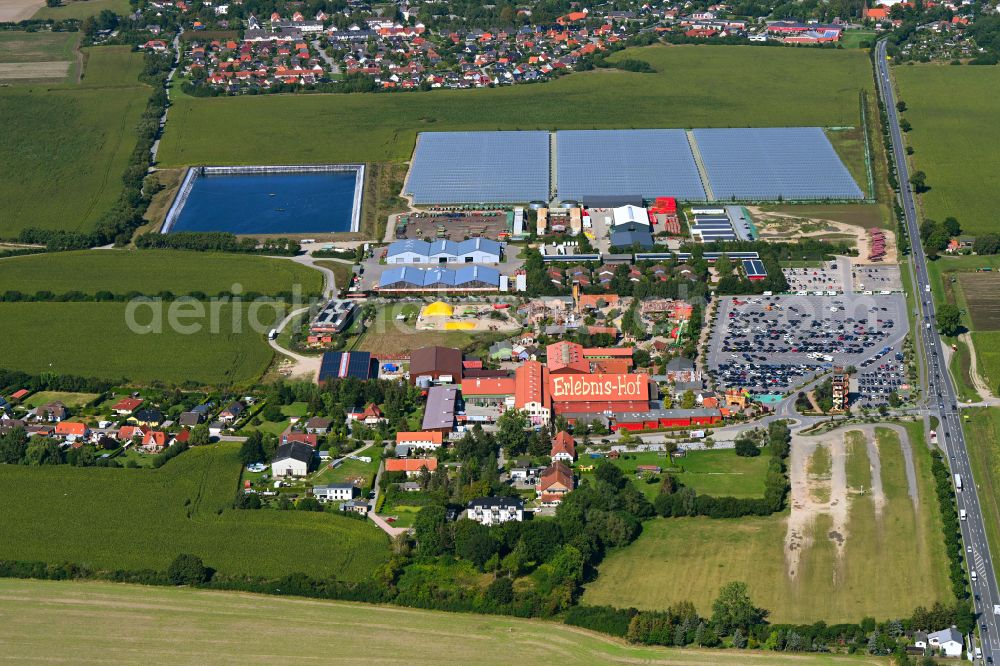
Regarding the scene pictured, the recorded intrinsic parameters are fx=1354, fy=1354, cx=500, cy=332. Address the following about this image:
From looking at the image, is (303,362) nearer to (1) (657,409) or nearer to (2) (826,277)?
(1) (657,409)

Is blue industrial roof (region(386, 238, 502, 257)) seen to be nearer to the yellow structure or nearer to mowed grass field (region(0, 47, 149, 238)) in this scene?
the yellow structure

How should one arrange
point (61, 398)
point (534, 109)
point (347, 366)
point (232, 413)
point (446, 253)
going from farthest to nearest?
point (534, 109), point (446, 253), point (347, 366), point (61, 398), point (232, 413)

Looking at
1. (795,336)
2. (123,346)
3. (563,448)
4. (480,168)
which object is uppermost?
(563,448)

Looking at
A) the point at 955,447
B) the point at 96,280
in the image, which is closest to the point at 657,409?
the point at 955,447

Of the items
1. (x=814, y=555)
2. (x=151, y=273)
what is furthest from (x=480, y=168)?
(x=814, y=555)

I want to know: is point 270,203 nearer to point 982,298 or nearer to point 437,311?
point 437,311
